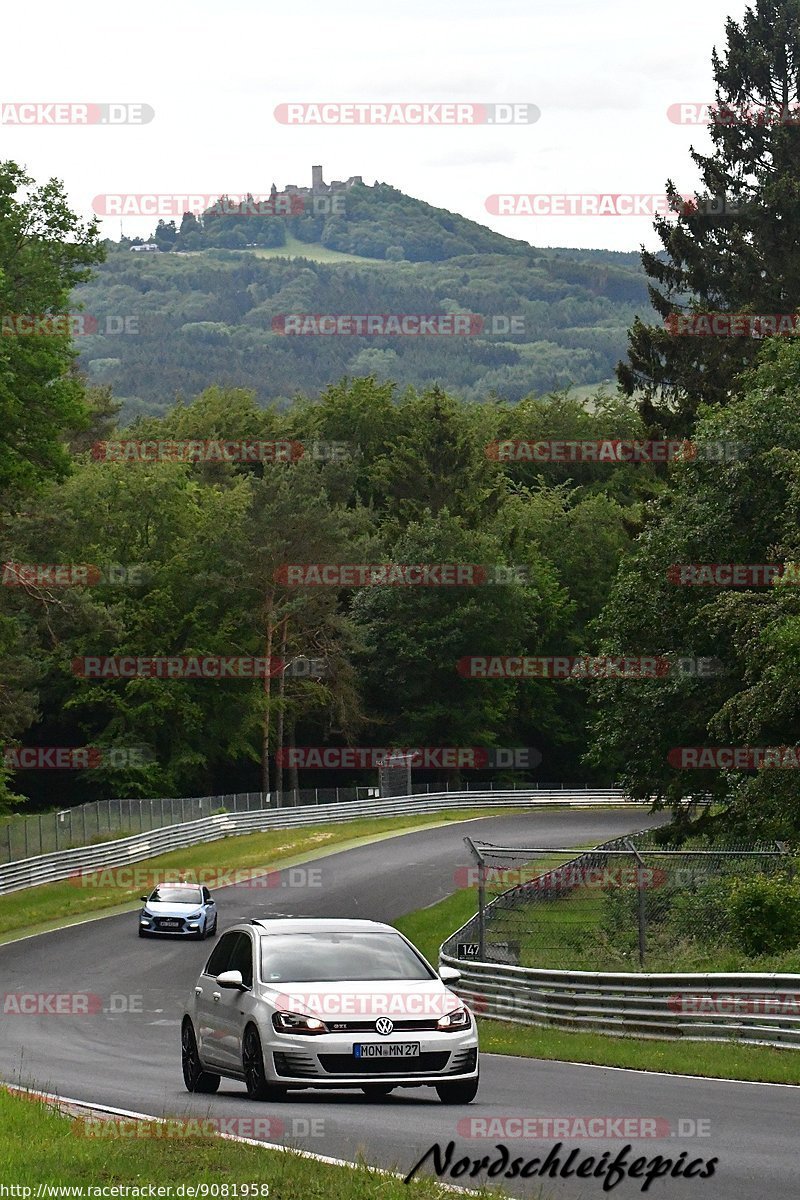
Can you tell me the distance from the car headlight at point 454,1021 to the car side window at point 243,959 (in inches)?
66.3

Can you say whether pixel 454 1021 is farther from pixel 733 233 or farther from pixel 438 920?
pixel 733 233

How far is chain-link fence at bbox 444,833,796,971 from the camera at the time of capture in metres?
22.1

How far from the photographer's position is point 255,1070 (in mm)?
13328

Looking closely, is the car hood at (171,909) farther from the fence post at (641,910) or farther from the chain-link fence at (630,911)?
the fence post at (641,910)

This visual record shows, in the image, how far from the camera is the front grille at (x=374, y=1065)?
1291 cm

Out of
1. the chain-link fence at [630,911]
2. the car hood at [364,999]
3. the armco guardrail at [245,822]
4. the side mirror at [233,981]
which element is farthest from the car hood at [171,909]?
the car hood at [364,999]

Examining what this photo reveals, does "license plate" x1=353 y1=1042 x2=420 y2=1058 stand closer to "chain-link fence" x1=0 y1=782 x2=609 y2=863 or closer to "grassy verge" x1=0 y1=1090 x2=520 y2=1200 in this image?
"grassy verge" x1=0 y1=1090 x2=520 y2=1200

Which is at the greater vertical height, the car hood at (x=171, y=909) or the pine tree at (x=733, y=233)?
the pine tree at (x=733, y=233)

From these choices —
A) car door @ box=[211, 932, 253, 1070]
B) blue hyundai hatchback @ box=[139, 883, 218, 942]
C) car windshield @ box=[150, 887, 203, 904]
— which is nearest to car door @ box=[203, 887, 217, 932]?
blue hyundai hatchback @ box=[139, 883, 218, 942]

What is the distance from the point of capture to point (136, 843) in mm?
58312

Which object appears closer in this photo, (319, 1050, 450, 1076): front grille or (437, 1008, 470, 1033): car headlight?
(319, 1050, 450, 1076): front grille

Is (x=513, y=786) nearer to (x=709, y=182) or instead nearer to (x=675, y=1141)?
(x=709, y=182)

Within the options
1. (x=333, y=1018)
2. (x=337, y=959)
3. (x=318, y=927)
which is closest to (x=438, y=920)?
(x=318, y=927)

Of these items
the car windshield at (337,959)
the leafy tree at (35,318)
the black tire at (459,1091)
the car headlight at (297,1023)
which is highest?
the leafy tree at (35,318)
